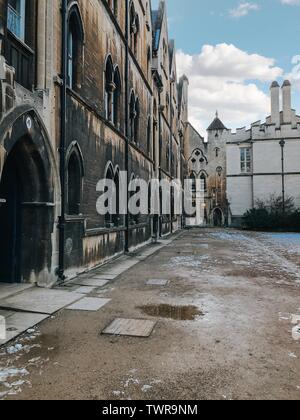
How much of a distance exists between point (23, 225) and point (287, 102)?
39.9m

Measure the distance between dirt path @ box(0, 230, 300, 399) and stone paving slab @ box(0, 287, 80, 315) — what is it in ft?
1.51

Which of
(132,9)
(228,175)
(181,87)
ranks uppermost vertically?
(181,87)

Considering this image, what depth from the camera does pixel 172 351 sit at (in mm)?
4395

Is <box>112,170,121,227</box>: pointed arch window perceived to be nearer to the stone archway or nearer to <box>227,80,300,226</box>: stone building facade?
<box>227,80,300,226</box>: stone building facade

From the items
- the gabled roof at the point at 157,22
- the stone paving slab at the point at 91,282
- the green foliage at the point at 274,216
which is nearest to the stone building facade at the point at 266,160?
the green foliage at the point at 274,216

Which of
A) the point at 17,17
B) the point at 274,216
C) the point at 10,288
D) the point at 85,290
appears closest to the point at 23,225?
the point at 10,288

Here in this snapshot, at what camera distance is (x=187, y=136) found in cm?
4469

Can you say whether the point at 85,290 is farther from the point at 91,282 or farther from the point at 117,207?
the point at 117,207

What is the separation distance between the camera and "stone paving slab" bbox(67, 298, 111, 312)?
6.38 metres

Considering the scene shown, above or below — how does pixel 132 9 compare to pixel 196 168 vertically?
above
